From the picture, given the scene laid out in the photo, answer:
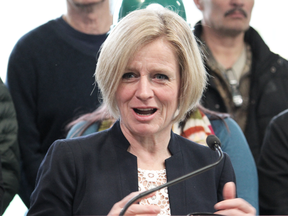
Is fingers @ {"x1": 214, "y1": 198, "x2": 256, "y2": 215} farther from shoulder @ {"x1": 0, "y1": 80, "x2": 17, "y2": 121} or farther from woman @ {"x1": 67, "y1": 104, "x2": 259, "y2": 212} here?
shoulder @ {"x1": 0, "y1": 80, "x2": 17, "y2": 121}

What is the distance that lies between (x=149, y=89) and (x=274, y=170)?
32.2 inches

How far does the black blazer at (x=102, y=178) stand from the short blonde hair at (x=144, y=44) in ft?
0.38

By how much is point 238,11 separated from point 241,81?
33cm

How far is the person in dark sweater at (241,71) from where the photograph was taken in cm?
214

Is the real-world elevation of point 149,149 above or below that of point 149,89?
below

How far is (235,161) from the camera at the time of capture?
1660 millimetres

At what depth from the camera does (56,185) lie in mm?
1152

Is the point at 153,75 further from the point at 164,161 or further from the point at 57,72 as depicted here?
the point at 57,72

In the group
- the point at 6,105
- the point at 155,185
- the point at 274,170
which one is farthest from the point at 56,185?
the point at 274,170

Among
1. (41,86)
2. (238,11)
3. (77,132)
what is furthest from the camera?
(238,11)

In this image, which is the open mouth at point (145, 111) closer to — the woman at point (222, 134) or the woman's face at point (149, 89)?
the woman's face at point (149, 89)

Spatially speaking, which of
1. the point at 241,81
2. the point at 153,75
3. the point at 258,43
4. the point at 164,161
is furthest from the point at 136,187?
the point at 258,43

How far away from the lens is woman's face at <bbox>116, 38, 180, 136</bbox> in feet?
3.93

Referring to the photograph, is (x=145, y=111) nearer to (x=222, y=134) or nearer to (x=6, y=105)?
(x=222, y=134)
